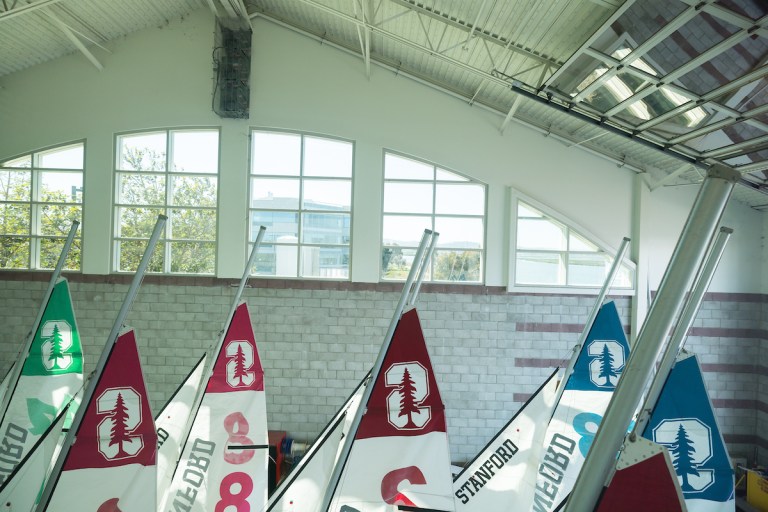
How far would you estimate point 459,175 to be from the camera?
1195 cm

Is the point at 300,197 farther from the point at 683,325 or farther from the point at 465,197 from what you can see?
the point at 683,325

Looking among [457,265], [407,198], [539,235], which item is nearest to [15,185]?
[407,198]

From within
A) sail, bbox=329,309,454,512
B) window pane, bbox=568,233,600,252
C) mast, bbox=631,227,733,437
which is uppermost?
window pane, bbox=568,233,600,252

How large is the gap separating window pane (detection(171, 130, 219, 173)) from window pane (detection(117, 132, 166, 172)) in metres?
0.28

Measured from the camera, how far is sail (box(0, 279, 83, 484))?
5.45 m

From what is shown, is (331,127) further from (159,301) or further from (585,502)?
(585,502)

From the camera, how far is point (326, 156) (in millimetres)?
12000

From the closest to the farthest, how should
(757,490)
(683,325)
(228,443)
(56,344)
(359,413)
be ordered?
1. (683,325)
2. (359,413)
3. (228,443)
4. (56,344)
5. (757,490)

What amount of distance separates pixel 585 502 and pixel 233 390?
464 cm

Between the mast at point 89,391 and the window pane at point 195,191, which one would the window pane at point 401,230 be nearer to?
the window pane at point 195,191

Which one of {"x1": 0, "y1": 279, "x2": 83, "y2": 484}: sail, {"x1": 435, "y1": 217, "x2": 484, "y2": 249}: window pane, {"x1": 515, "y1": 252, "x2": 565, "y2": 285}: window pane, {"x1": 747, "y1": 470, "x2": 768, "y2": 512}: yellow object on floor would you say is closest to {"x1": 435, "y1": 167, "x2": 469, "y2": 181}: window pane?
{"x1": 435, "y1": 217, "x2": 484, "y2": 249}: window pane

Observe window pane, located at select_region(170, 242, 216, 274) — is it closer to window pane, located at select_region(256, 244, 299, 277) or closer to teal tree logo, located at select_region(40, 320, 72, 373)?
window pane, located at select_region(256, 244, 299, 277)

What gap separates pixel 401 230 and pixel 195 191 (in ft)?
15.4

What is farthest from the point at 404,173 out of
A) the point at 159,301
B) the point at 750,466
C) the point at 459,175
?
the point at 750,466
